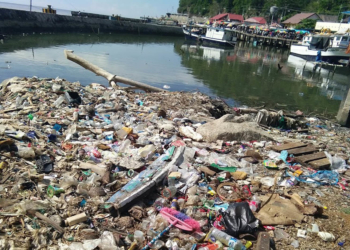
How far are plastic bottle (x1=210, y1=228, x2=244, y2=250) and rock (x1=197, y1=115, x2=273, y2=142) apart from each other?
266cm

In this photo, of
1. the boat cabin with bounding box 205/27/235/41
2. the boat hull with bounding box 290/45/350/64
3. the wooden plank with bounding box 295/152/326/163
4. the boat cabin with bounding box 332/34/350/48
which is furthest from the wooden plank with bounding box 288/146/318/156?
the boat cabin with bounding box 205/27/235/41

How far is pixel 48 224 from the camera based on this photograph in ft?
8.90

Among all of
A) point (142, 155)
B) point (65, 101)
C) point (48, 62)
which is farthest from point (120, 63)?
point (142, 155)

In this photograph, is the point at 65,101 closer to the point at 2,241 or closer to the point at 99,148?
the point at 99,148

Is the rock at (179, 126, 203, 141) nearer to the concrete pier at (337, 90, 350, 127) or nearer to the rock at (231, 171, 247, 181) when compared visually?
the rock at (231, 171, 247, 181)

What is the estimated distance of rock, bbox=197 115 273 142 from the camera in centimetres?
550

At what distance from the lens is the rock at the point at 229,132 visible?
18.1 ft

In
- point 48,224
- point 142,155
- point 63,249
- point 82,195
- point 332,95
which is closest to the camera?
point 63,249

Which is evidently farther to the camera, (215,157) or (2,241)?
(215,157)

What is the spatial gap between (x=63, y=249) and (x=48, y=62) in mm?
15737

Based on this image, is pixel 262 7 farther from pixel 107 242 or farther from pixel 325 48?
pixel 107 242

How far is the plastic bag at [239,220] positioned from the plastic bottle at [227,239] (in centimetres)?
9

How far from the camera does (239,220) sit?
302cm

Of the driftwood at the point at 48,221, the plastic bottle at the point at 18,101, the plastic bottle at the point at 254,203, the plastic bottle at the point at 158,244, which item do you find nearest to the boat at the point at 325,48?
the plastic bottle at the point at 254,203
